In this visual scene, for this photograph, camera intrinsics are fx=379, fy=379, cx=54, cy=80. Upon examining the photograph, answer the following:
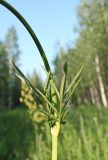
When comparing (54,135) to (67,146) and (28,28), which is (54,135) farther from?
(67,146)

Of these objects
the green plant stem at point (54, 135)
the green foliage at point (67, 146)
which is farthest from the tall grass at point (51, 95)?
the green foliage at point (67, 146)

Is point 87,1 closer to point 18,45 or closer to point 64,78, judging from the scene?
point 18,45

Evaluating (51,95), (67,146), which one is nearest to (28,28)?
(51,95)


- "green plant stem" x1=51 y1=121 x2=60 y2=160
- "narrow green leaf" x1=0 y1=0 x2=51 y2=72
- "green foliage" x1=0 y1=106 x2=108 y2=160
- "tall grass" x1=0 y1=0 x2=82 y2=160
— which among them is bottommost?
"green plant stem" x1=51 y1=121 x2=60 y2=160

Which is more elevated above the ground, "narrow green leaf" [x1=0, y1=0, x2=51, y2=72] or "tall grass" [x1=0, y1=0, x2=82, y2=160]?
"narrow green leaf" [x1=0, y1=0, x2=51, y2=72]

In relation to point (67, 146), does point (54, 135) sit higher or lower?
lower

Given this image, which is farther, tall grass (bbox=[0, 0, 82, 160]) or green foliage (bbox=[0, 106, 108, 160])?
green foliage (bbox=[0, 106, 108, 160])

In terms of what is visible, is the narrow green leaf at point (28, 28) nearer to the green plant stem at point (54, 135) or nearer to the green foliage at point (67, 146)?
the green plant stem at point (54, 135)

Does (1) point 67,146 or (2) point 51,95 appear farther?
(1) point 67,146

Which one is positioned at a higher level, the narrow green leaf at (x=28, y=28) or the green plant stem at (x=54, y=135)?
the narrow green leaf at (x=28, y=28)

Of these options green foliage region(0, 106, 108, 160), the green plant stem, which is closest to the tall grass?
the green plant stem

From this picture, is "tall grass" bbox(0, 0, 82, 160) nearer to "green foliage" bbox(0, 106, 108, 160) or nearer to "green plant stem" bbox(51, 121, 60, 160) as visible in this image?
"green plant stem" bbox(51, 121, 60, 160)
